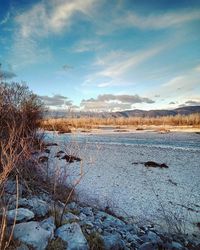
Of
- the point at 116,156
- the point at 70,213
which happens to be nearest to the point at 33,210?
the point at 70,213

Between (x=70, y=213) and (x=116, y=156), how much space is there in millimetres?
6114

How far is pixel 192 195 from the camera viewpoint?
672 centimetres

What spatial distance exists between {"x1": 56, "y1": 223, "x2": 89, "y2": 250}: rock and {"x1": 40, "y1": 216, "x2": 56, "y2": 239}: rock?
0.11 m

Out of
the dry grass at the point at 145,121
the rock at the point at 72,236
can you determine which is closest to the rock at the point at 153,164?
the rock at the point at 72,236

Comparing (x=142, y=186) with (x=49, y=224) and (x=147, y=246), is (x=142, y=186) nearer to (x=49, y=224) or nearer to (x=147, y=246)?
(x=147, y=246)

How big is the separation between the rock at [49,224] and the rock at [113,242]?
31.2 inches

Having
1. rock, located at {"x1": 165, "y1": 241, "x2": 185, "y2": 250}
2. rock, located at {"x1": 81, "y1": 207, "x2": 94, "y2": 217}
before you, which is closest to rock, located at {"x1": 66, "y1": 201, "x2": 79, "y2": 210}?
rock, located at {"x1": 81, "y1": 207, "x2": 94, "y2": 217}

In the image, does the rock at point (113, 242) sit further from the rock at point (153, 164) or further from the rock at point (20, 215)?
the rock at point (153, 164)

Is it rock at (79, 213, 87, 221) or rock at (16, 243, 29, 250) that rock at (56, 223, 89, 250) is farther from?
rock at (79, 213, 87, 221)

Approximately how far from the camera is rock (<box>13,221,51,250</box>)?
368 cm

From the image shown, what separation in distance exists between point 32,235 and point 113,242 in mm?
1214

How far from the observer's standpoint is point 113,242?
418cm

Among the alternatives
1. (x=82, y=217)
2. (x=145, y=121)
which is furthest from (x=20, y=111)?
(x=145, y=121)

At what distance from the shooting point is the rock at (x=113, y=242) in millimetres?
4116
